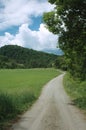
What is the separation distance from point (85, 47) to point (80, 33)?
158 cm

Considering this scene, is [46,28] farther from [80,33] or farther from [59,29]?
[80,33]

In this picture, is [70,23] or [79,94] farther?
[79,94]

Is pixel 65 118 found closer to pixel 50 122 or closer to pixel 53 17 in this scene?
pixel 50 122

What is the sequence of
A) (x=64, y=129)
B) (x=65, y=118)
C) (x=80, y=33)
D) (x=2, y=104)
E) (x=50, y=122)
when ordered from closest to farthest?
(x=64, y=129) → (x=50, y=122) → (x=65, y=118) → (x=2, y=104) → (x=80, y=33)

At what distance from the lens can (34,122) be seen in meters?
18.0

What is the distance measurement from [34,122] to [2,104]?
3960 mm

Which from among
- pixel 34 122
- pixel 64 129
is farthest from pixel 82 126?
pixel 34 122

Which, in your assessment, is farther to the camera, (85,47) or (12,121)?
(85,47)

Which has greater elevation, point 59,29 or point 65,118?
point 59,29

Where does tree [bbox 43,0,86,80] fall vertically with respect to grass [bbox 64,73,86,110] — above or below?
above

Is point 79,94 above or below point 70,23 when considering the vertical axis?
below

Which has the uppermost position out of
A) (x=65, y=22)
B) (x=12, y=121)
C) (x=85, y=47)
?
(x=65, y=22)

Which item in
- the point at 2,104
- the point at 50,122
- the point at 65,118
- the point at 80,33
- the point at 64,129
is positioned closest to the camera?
the point at 64,129

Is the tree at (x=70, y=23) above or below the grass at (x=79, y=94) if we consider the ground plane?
above
